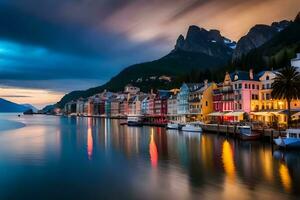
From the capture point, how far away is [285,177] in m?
36.7

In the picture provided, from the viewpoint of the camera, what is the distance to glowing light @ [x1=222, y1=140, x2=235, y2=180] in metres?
39.6

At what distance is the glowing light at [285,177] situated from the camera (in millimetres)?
32978

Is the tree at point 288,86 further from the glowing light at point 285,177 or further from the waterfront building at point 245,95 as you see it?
the glowing light at point 285,177

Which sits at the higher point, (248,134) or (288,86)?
(288,86)

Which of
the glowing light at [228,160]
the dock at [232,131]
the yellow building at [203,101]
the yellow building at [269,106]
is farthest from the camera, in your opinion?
the yellow building at [203,101]

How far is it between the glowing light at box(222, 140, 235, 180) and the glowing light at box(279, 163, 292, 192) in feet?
16.7

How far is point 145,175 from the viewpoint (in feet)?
131

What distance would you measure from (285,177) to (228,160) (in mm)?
12043

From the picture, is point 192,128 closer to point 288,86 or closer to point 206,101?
point 206,101

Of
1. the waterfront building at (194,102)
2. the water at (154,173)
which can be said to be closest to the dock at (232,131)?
the water at (154,173)

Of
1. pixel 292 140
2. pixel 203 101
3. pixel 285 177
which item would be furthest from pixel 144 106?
pixel 285 177

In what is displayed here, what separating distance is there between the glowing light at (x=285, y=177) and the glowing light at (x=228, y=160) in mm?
5081

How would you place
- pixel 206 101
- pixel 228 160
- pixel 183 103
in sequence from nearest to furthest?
pixel 228 160 → pixel 206 101 → pixel 183 103

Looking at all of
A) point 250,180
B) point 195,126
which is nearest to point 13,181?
point 250,180
